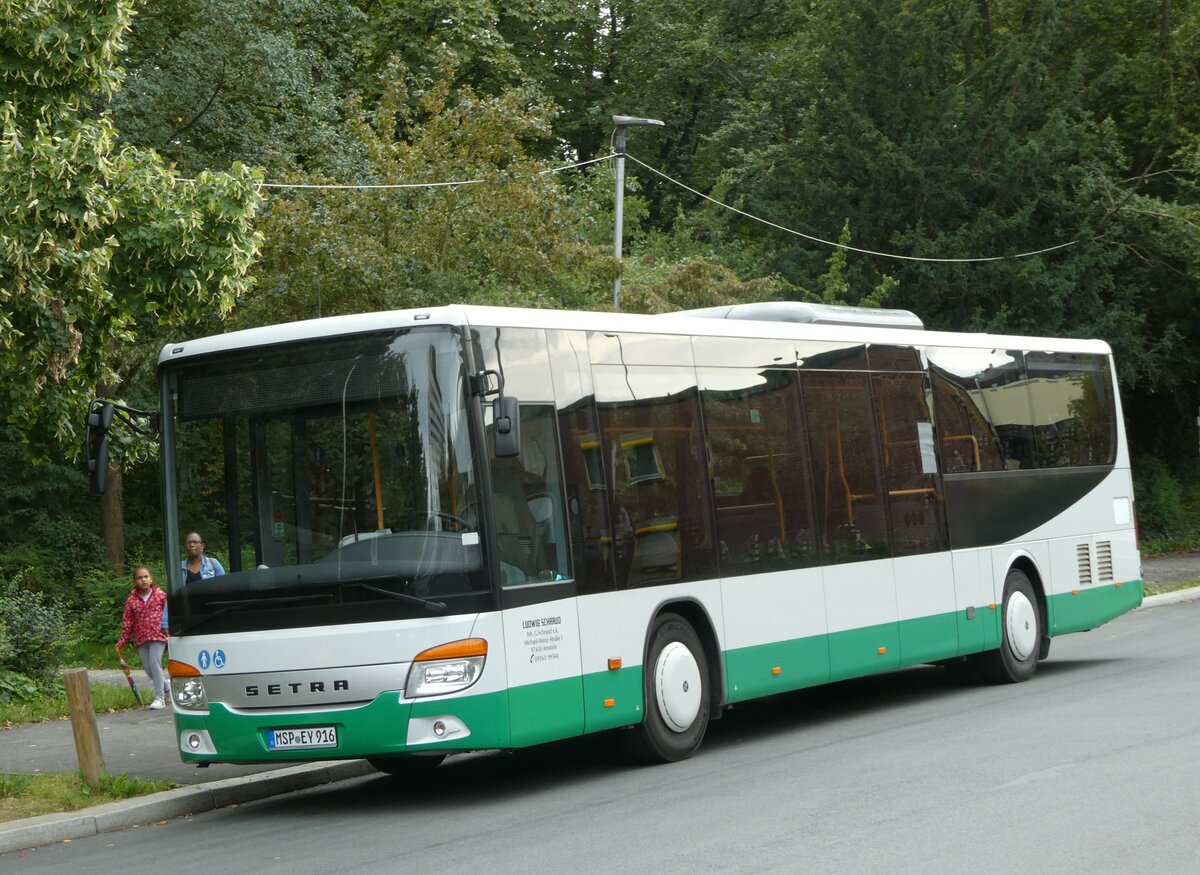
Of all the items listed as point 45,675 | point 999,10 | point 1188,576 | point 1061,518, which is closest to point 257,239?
point 45,675

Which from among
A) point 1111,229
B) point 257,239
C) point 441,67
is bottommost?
point 257,239

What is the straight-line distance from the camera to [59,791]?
34.0ft

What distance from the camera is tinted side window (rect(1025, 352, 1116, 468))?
1622cm

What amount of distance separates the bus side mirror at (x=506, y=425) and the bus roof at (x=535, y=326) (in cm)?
60

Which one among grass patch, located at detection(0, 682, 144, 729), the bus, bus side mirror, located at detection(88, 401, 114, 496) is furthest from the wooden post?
grass patch, located at detection(0, 682, 144, 729)

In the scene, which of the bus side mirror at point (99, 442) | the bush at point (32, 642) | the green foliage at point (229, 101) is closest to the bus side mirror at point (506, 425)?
the bus side mirror at point (99, 442)

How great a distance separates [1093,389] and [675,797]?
31.4ft

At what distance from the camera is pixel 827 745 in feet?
37.9

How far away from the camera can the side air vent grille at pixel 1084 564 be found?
54.1ft

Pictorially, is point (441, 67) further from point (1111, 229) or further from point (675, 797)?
point (675, 797)

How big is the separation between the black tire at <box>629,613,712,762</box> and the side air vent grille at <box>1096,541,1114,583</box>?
7000 mm

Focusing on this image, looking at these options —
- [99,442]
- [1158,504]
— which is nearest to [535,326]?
[99,442]

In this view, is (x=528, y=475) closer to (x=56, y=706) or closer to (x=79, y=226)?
(x=79, y=226)

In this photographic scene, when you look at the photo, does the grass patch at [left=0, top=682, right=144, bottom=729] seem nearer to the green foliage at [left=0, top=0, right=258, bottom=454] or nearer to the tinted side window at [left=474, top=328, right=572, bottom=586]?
the green foliage at [left=0, top=0, right=258, bottom=454]
